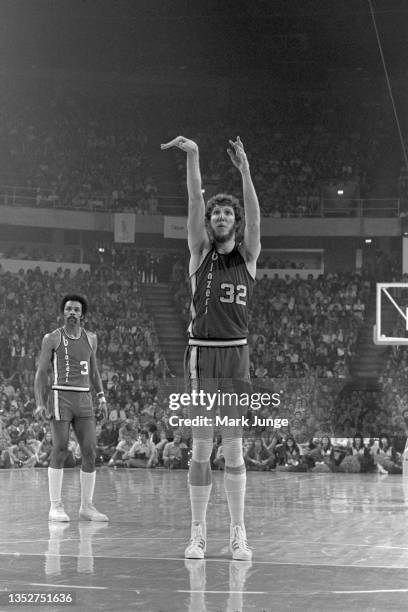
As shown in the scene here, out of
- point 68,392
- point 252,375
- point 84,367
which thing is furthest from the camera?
point 252,375

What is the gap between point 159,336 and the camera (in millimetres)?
19312

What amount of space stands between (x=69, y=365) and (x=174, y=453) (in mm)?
7407

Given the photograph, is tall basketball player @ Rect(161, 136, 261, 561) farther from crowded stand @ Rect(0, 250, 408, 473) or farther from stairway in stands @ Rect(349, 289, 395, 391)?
stairway in stands @ Rect(349, 289, 395, 391)

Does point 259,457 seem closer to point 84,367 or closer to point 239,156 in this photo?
point 84,367

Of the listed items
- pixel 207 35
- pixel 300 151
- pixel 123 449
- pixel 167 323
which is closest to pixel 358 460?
pixel 123 449

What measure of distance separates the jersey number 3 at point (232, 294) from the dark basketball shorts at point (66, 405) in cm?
239

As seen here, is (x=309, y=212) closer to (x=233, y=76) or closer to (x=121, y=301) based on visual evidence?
(x=233, y=76)

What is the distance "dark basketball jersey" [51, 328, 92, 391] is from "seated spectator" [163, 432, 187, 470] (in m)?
7.24

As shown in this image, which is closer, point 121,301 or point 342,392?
point 342,392

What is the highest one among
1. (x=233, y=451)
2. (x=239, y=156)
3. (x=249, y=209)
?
(x=239, y=156)

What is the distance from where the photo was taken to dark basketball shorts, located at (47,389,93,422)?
6719mm

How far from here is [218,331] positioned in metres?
4.72

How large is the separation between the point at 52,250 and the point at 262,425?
1001 cm

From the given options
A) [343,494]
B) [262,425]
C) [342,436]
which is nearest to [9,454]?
[262,425]
